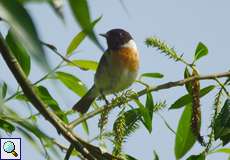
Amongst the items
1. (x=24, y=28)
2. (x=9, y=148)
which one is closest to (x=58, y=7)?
(x=24, y=28)

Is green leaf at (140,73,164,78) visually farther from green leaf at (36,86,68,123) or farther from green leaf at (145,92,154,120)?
green leaf at (36,86,68,123)

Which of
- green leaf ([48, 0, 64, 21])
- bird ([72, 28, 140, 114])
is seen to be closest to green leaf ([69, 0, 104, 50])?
green leaf ([48, 0, 64, 21])

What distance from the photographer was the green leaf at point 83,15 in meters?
0.35

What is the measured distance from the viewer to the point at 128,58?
4.02m

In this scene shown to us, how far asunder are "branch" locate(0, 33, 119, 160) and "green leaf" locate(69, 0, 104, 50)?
0.12 meters

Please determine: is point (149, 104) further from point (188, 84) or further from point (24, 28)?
point (24, 28)

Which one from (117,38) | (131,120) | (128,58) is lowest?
(131,120)

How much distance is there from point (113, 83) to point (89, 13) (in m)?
3.26

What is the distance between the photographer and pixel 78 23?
36 centimetres

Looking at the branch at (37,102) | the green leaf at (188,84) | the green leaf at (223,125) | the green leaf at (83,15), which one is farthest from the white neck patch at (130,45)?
the green leaf at (83,15)

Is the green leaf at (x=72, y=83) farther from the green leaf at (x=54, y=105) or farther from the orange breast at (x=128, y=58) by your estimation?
the orange breast at (x=128, y=58)

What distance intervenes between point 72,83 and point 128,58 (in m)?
2.65

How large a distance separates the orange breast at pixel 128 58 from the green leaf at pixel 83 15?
3.48 m

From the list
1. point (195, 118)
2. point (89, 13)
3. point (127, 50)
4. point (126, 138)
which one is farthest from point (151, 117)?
point (127, 50)
